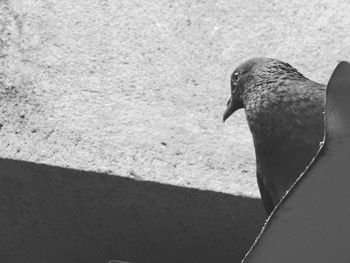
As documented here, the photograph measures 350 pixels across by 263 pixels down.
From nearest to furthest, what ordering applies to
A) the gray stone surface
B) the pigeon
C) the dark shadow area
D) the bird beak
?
the pigeon
the dark shadow area
the gray stone surface
the bird beak

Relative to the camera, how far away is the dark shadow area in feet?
10.9

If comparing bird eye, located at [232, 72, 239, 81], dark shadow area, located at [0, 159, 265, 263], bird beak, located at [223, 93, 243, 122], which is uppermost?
bird eye, located at [232, 72, 239, 81]

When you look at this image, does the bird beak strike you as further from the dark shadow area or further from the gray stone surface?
the dark shadow area

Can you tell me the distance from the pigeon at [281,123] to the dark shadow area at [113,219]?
0.69 feet

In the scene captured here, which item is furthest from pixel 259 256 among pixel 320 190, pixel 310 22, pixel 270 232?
pixel 310 22

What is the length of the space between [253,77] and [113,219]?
0.89 meters

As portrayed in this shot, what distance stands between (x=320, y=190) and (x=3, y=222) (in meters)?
2.16

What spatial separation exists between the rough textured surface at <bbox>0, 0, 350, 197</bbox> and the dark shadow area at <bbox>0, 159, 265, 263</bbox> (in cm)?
6

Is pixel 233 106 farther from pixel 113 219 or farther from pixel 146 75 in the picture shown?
pixel 113 219

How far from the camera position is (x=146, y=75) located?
154 inches

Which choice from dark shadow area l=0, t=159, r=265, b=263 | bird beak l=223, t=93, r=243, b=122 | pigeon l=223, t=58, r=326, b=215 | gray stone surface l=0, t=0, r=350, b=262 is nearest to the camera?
pigeon l=223, t=58, r=326, b=215

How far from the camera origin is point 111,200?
3.41 meters

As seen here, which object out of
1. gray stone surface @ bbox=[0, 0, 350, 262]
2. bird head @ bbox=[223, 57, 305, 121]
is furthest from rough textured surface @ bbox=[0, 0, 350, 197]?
bird head @ bbox=[223, 57, 305, 121]

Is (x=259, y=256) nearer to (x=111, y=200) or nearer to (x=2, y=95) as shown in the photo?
(x=111, y=200)
